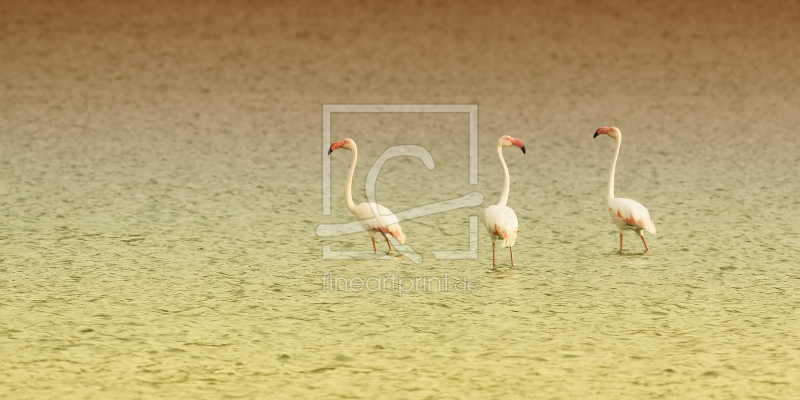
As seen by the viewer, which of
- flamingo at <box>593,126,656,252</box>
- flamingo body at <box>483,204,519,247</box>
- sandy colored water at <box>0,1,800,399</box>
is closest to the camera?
sandy colored water at <box>0,1,800,399</box>

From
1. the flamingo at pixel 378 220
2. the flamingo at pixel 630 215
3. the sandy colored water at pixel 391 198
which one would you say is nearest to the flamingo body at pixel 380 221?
the flamingo at pixel 378 220

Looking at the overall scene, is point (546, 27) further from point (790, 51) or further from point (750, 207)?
point (750, 207)

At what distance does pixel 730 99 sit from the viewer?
862 cm

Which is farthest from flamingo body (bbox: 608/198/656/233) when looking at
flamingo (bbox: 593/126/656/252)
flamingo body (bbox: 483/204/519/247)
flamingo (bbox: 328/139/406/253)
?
flamingo (bbox: 328/139/406/253)

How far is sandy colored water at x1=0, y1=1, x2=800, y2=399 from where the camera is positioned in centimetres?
344

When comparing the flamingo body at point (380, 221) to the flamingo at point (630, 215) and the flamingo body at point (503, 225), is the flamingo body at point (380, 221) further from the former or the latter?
the flamingo at point (630, 215)

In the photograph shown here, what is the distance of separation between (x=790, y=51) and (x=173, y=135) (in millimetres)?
6381

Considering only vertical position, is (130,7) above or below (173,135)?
above

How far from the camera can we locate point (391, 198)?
19.4 feet

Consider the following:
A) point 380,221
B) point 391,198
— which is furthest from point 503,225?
point 391,198

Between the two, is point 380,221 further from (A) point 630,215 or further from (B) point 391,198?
(B) point 391,198

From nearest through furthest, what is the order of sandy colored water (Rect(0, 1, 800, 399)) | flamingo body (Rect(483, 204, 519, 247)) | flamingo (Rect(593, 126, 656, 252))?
sandy colored water (Rect(0, 1, 800, 399)) → flamingo body (Rect(483, 204, 519, 247)) → flamingo (Rect(593, 126, 656, 252))

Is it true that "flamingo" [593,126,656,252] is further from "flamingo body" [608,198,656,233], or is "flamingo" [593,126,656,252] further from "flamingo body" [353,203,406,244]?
"flamingo body" [353,203,406,244]

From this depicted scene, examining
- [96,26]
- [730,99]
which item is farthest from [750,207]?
[96,26]
